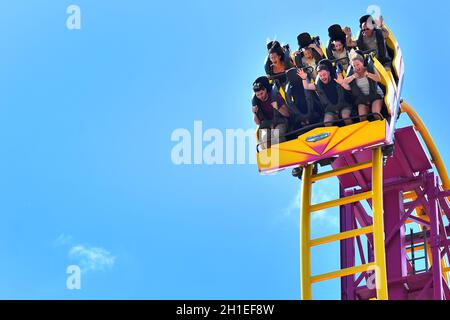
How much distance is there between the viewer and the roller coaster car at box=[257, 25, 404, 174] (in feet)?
37.0

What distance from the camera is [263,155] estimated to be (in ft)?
38.4

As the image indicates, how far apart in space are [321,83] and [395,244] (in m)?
2.30

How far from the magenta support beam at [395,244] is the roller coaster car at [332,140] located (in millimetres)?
1551

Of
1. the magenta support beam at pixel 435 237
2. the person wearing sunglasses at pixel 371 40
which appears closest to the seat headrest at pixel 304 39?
the person wearing sunglasses at pixel 371 40

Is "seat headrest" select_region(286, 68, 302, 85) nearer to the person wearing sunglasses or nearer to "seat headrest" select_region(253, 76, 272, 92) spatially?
"seat headrest" select_region(253, 76, 272, 92)

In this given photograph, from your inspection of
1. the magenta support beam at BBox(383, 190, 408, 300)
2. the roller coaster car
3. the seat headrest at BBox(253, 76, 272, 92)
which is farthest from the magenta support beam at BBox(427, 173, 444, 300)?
the seat headrest at BBox(253, 76, 272, 92)

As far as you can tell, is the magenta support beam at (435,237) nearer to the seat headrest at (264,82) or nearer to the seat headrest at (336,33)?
the seat headrest at (336,33)

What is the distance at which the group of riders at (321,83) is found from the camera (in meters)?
11.5

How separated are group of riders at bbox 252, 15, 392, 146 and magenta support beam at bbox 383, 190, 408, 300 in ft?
6.00

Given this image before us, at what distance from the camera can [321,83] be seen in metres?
11.6
